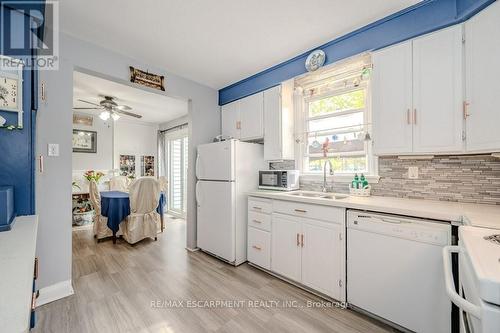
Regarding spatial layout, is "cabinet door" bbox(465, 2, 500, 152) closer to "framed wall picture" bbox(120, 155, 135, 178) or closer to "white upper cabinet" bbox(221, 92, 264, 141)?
"white upper cabinet" bbox(221, 92, 264, 141)

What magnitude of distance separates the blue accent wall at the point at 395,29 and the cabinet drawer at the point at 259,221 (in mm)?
1662

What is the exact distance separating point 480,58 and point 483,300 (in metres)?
1.64

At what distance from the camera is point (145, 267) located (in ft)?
8.75

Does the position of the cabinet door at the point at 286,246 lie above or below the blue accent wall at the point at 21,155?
below

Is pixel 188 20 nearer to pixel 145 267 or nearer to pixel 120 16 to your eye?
pixel 120 16

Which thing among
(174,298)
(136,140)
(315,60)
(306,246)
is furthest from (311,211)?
(136,140)

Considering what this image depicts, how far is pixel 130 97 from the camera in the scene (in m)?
3.94

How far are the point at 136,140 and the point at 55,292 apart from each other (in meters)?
4.36

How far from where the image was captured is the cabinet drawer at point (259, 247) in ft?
8.14

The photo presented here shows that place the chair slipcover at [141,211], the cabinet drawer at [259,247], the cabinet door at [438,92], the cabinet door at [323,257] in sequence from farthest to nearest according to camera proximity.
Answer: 1. the chair slipcover at [141,211]
2. the cabinet drawer at [259,247]
3. the cabinet door at [323,257]
4. the cabinet door at [438,92]

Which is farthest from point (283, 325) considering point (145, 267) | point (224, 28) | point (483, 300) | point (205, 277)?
point (224, 28)

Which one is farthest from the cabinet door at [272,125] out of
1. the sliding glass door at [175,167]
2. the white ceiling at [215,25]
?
the sliding glass door at [175,167]

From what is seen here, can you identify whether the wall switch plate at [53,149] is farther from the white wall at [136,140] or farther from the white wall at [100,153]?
the white wall at [136,140]

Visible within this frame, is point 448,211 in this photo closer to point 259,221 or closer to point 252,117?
point 259,221
